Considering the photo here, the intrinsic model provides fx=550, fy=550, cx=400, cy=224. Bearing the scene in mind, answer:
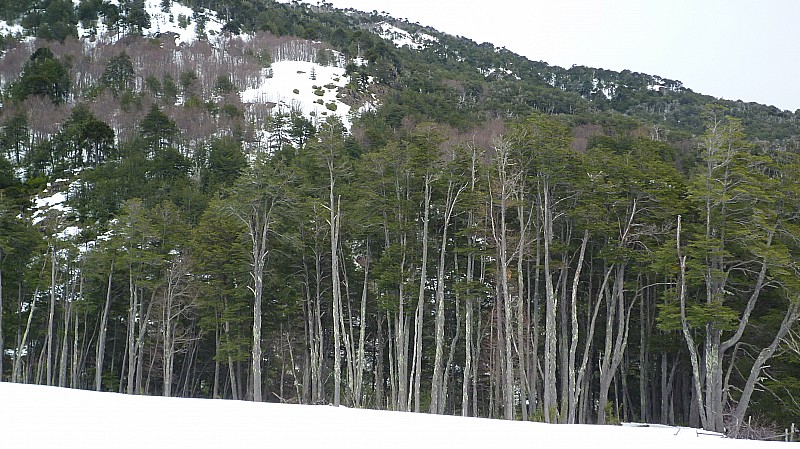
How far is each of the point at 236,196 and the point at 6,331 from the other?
Answer: 19168 mm

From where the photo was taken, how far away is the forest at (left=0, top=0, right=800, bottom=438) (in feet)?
68.0

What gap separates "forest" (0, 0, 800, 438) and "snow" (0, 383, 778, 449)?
10.7 metres

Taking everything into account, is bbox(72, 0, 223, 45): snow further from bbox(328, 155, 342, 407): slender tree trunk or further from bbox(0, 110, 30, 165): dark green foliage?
bbox(328, 155, 342, 407): slender tree trunk

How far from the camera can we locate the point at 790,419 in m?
21.4

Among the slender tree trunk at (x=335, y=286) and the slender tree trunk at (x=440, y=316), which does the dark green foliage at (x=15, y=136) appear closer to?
the slender tree trunk at (x=335, y=286)

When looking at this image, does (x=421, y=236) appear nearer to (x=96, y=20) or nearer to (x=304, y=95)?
(x=304, y=95)

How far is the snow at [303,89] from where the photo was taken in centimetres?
7655

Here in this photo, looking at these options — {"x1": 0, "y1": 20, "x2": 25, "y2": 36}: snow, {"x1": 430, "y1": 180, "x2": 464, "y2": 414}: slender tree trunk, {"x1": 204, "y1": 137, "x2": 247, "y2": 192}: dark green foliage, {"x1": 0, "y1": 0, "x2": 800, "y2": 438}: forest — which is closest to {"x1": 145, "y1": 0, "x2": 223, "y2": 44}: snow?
{"x1": 0, "y1": 20, "x2": 25, "y2": 36}: snow

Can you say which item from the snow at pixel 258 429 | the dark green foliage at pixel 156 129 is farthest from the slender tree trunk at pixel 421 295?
the dark green foliage at pixel 156 129

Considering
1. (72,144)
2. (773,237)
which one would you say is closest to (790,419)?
(773,237)

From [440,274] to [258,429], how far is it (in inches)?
676

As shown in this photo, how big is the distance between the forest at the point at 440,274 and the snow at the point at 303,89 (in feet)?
91.0

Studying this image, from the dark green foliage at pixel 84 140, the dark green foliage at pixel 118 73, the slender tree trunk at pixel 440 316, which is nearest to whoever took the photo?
the slender tree trunk at pixel 440 316

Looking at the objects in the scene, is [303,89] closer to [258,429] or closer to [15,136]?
[15,136]
